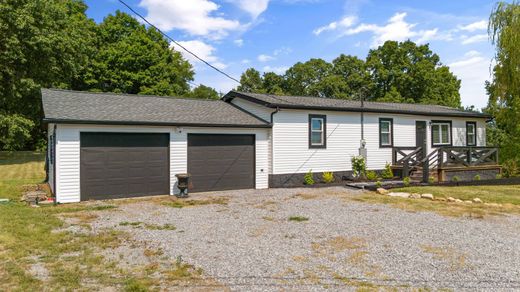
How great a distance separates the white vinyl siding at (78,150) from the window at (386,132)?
594 centimetres

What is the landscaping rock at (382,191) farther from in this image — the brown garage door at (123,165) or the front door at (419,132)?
the brown garage door at (123,165)

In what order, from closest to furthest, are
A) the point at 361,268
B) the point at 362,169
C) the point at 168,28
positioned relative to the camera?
the point at 361,268, the point at 168,28, the point at 362,169

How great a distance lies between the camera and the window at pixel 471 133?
58.5 ft

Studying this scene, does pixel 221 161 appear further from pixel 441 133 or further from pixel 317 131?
pixel 441 133

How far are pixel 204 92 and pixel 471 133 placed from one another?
126 feet

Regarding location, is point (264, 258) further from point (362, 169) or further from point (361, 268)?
point (362, 169)

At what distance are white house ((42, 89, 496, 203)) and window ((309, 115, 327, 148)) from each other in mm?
41

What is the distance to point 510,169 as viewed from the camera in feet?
54.4

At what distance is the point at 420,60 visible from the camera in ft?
Answer: 130

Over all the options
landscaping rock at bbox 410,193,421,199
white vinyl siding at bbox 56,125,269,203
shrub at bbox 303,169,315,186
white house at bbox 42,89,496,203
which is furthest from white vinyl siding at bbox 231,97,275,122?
landscaping rock at bbox 410,193,421,199

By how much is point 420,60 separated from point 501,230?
123 feet

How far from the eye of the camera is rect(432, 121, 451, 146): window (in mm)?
16844

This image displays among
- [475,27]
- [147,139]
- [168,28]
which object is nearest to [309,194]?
[147,139]

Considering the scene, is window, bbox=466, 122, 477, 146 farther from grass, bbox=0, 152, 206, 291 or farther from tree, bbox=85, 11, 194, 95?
tree, bbox=85, 11, 194, 95
